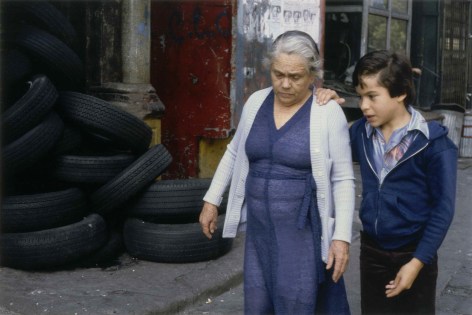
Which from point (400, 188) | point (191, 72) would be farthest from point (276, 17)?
point (400, 188)

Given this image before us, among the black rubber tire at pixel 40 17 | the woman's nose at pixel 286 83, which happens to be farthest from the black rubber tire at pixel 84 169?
the woman's nose at pixel 286 83

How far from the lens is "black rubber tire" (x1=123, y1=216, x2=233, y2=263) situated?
207 inches

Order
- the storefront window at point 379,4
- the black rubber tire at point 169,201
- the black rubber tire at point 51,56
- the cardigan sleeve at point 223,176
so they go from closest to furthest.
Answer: the cardigan sleeve at point 223,176, the black rubber tire at point 169,201, the black rubber tire at point 51,56, the storefront window at point 379,4

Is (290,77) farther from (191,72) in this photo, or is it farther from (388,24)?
(388,24)

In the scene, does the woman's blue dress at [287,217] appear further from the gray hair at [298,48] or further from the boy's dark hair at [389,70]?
the boy's dark hair at [389,70]

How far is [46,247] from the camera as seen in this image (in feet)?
16.2

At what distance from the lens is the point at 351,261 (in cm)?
576

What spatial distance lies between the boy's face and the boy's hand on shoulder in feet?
2.02

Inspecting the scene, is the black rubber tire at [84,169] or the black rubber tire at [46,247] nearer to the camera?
the black rubber tire at [46,247]

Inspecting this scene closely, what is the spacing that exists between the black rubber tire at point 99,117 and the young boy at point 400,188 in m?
2.68

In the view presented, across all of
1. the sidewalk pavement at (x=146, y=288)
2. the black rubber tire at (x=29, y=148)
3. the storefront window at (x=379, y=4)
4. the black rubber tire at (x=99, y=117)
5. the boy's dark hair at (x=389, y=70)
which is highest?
the storefront window at (x=379, y=4)

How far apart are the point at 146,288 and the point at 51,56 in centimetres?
207

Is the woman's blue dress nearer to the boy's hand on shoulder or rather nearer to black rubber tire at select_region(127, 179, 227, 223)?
the boy's hand on shoulder

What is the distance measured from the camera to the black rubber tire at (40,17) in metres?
5.65
